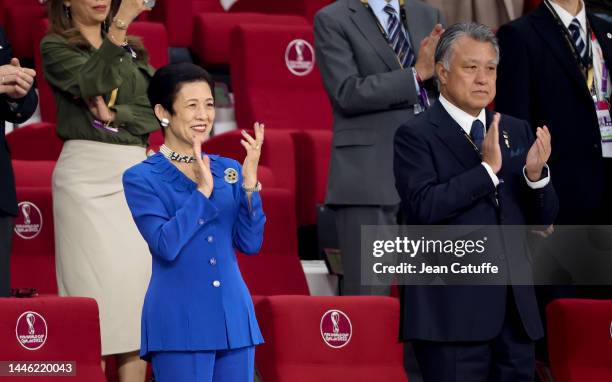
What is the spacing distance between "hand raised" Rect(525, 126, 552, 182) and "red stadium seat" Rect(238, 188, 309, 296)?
1.25 m

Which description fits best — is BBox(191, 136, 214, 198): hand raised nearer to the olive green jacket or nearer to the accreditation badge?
the olive green jacket

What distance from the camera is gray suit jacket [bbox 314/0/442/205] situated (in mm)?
3387

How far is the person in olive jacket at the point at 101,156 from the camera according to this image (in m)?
3.08

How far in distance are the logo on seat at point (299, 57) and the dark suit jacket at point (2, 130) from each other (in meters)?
1.55

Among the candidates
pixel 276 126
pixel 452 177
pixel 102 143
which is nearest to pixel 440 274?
pixel 452 177

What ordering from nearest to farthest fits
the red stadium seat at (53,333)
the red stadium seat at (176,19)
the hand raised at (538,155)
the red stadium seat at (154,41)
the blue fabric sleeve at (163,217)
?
the blue fabric sleeve at (163,217) → the hand raised at (538,155) → the red stadium seat at (53,333) → the red stadium seat at (154,41) → the red stadium seat at (176,19)

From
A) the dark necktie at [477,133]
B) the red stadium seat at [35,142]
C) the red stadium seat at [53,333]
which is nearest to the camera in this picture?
the dark necktie at [477,133]

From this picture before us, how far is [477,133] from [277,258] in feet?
4.07

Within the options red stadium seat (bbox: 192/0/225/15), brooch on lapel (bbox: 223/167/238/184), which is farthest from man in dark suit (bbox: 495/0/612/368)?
red stadium seat (bbox: 192/0/225/15)

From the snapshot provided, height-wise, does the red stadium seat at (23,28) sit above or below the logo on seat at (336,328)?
above

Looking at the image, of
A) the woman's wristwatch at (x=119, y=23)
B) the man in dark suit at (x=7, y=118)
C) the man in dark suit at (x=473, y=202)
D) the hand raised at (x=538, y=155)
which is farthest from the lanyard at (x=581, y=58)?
the man in dark suit at (x=7, y=118)

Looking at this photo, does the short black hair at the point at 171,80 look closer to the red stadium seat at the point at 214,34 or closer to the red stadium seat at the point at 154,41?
the red stadium seat at the point at 154,41

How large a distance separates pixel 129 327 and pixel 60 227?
310 mm

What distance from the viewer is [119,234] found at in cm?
316
